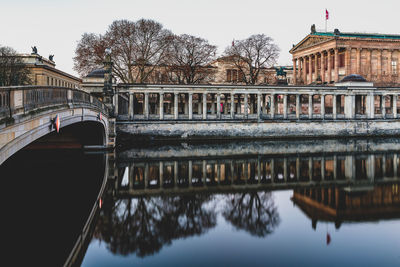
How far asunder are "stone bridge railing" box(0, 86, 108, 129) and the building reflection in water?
401cm

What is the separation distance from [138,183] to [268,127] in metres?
25.3

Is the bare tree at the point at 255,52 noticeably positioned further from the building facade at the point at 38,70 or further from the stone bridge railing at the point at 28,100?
the stone bridge railing at the point at 28,100

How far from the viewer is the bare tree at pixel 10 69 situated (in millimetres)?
46219

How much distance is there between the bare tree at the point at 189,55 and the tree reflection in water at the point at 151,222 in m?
38.0

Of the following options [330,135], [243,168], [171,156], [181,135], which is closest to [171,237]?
[243,168]

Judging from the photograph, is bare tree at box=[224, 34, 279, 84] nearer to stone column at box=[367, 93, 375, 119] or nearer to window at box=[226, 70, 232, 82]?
window at box=[226, 70, 232, 82]

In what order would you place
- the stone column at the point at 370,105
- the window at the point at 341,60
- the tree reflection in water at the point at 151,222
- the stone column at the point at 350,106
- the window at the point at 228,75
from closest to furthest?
the tree reflection in water at the point at 151,222, the stone column at the point at 350,106, the stone column at the point at 370,105, the window at the point at 228,75, the window at the point at 341,60

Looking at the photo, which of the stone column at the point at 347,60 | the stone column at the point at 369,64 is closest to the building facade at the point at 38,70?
the stone column at the point at 347,60

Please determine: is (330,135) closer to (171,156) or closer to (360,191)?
(171,156)

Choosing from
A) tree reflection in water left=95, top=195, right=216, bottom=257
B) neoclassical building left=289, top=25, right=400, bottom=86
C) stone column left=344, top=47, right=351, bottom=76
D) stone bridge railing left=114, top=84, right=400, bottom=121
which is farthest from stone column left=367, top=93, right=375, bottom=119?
tree reflection in water left=95, top=195, right=216, bottom=257

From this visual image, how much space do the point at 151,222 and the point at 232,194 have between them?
5.30 meters

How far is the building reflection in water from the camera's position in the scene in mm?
11875

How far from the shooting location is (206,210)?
1409 centimetres

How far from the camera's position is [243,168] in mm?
23109
